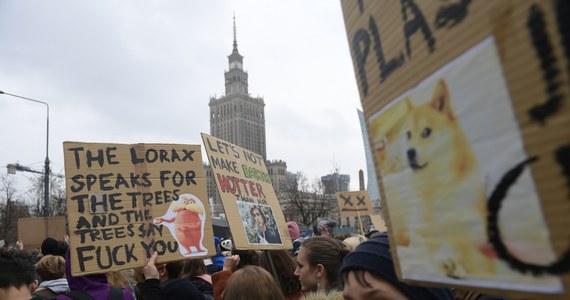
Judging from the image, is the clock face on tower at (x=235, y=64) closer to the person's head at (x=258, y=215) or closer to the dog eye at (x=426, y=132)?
the person's head at (x=258, y=215)

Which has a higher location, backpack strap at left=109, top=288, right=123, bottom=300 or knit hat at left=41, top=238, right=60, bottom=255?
knit hat at left=41, top=238, right=60, bottom=255

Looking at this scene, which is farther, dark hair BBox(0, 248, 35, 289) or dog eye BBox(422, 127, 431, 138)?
dark hair BBox(0, 248, 35, 289)

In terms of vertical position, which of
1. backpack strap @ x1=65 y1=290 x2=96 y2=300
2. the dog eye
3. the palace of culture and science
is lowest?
backpack strap @ x1=65 y1=290 x2=96 y2=300

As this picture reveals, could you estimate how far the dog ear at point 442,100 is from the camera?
1074 mm

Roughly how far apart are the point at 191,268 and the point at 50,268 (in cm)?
162

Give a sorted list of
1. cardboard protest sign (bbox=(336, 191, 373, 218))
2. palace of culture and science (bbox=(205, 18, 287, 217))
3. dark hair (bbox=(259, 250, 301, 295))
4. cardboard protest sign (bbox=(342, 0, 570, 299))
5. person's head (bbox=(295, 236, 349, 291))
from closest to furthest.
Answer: cardboard protest sign (bbox=(342, 0, 570, 299))
person's head (bbox=(295, 236, 349, 291))
dark hair (bbox=(259, 250, 301, 295))
cardboard protest sign (bbox=(336, 191, 373, 218))
palace of culture and science (bbox=(205, 18, 287, 217))

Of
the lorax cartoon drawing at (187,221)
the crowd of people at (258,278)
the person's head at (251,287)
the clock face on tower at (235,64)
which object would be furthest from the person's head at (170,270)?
the clock face on tower at (235,64)

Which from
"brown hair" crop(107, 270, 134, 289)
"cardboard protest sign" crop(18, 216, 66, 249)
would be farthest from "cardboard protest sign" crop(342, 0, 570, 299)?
"cardboard protest sign" crop(18, 216, 66, 249)

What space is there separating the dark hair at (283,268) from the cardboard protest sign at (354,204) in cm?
688

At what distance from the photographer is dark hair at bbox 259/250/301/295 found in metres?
4.53

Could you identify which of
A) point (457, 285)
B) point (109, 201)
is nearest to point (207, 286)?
point (109, 201)

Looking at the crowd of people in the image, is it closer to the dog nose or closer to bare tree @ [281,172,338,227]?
the dog nose

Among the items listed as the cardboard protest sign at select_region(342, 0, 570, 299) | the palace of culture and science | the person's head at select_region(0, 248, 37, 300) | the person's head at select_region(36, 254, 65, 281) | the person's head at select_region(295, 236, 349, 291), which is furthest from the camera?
the palace of culture and science

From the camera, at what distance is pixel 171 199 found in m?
4.33
